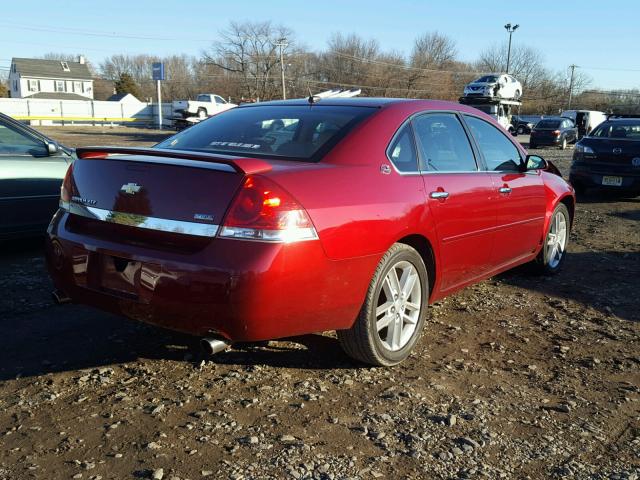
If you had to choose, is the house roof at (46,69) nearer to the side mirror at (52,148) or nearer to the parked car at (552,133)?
the parked car at (552,133)

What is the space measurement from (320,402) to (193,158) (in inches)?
56.2

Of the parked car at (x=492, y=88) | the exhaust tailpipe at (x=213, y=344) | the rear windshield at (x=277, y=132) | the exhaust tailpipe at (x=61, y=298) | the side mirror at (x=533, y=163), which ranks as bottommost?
the exhaust tailpipe at (x=213, y=344)

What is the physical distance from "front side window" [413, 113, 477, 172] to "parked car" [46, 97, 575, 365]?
0.01 m

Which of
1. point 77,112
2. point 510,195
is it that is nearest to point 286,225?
point 510,195

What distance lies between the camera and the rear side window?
362 centimetres

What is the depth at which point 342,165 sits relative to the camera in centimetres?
329

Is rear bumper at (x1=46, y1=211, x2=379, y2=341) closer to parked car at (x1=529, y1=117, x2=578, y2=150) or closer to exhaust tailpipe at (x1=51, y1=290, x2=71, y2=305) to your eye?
exhaust tailpipe at (x1=51, y1=290, x2=71, y2=305)

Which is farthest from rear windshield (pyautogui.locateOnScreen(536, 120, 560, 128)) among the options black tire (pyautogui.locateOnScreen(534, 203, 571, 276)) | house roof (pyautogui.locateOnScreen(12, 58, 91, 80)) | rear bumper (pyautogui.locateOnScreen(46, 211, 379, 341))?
house roof (pyautogui.locateOnScreen(12, 58, 91, 80))

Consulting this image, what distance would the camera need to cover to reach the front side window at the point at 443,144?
394 cm

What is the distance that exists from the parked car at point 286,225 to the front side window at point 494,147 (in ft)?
0.95

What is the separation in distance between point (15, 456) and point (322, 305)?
5.03 ft

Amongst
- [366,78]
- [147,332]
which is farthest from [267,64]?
[147,332]

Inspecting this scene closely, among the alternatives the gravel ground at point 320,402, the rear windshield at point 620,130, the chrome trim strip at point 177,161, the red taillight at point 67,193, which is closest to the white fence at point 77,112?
the rear windshield at point 620,130

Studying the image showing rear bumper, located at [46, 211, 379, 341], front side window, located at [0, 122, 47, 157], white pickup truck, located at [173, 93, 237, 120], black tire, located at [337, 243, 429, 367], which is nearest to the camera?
rear bumper, located at [46, 211, 379, 341]
